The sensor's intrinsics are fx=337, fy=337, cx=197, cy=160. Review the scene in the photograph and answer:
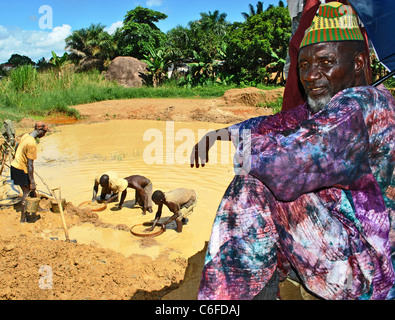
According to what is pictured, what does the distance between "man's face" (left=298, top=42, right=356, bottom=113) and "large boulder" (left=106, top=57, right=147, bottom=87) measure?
79.4 ft

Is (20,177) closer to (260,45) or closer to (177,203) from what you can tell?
(177,203)

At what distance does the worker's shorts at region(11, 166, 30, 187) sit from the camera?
4.80 metres

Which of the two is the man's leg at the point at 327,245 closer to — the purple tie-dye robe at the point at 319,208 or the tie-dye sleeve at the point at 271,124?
the purple tie-dye robe at the point at 319,208

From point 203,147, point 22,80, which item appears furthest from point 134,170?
point 22,80

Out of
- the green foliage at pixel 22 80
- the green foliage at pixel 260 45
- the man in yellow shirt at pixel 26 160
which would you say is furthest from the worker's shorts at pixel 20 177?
the green foliage at pixel 260 45

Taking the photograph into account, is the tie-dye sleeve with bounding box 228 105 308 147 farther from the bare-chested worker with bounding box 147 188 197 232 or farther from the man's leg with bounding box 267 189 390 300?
the bare-chested worker with bounding box 147 188 197 232

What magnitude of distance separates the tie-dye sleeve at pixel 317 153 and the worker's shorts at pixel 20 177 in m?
4.48

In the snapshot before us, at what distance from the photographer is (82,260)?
10.6ft

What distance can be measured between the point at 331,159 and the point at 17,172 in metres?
4.73

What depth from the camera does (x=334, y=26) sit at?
1.46 m

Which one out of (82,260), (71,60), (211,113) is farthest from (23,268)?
Result: (71,60)

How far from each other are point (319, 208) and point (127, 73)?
25.1 meters

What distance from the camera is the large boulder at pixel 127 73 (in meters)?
24.9

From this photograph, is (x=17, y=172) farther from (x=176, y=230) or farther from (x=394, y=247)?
(x=394, y=247)
